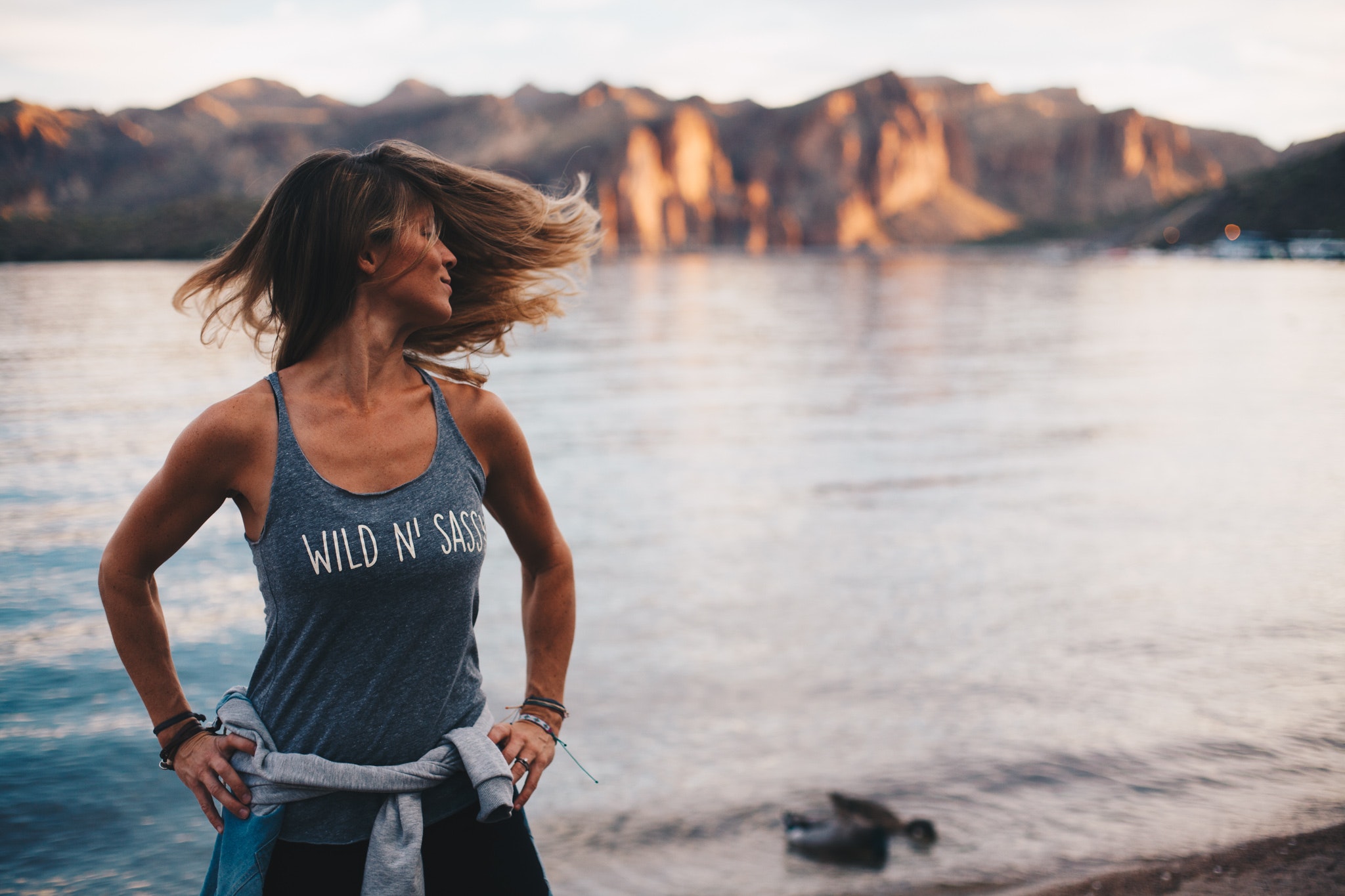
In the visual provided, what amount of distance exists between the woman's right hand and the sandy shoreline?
3821mm

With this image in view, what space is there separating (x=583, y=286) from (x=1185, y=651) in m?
6.52

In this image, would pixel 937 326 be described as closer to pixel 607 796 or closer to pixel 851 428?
pixel 851 428

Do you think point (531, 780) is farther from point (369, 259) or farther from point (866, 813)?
point (866, 813)

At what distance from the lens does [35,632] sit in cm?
863

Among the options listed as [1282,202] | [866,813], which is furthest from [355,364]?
[1282,202]

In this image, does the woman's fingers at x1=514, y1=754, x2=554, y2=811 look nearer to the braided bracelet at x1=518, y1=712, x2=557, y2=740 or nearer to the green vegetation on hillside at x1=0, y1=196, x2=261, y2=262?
the braided bracelet at x1=518, y1=712, x2=557, y2=740

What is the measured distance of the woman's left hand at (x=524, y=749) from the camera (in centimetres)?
231

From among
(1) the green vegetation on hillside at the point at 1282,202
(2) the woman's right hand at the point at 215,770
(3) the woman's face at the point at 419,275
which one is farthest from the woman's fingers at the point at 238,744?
(1) the green vegetation on hillside at the point at 1282,202

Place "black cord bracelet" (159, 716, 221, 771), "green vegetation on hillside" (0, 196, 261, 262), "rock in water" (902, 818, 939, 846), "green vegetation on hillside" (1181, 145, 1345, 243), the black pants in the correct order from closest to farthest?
the black pants → "black cord bracelet" (159, 716, 221, 771) → "rock in water" (902, 818, 939, 846) → "green vegetation on hillside" (0, 196, 261, 262) → "green vegetation on hillside" (1181, 145, 1345, 243)

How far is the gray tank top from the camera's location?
200 cm

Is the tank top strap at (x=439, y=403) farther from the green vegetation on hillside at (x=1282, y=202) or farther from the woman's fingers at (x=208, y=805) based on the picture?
the green vegetation on hillside at (x=1282, y=202)

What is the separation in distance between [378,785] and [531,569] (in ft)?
2.34

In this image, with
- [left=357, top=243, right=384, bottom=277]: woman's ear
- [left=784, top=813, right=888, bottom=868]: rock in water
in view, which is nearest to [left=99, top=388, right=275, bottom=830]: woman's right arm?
[left=357, top=243, right=384, bottom=277]: woman's ear

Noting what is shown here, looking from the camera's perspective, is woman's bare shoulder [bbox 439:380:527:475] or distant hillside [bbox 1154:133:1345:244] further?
distant hillside [bbox 1154:133:1345:244]
